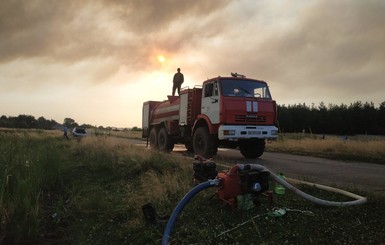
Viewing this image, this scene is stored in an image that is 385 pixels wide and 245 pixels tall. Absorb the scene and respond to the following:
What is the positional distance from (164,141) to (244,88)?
5866mm

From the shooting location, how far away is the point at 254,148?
13945mm

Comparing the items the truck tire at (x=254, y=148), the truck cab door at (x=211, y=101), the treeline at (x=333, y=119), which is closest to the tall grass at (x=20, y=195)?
A: the truck cab door at (x=211, y=101)

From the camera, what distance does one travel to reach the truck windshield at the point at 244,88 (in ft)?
41.2

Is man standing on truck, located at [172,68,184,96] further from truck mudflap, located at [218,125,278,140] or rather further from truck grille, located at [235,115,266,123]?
truck mudflap, located at [218,125,278,140]

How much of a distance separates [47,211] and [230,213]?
437 cm

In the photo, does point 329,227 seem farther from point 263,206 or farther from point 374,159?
point 374,159

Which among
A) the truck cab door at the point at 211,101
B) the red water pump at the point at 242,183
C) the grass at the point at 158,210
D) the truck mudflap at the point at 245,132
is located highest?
the truck cab door at the point at 211,101

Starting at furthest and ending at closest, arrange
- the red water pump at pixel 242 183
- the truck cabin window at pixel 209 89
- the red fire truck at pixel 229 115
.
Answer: the truck cabin window at pixel 209 89
the red fire truck at pixel 229 115
the red water pump at pixel 242 183

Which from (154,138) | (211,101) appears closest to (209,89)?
(211,101)

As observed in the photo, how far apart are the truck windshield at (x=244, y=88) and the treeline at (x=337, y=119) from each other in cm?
6939

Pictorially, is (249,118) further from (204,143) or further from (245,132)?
(204,143)

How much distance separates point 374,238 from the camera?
425 centimetres

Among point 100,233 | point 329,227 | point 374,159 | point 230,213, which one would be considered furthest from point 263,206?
point 374,159

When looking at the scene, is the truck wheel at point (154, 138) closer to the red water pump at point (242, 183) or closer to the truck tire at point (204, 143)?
the truck tire at point (204, 143)
